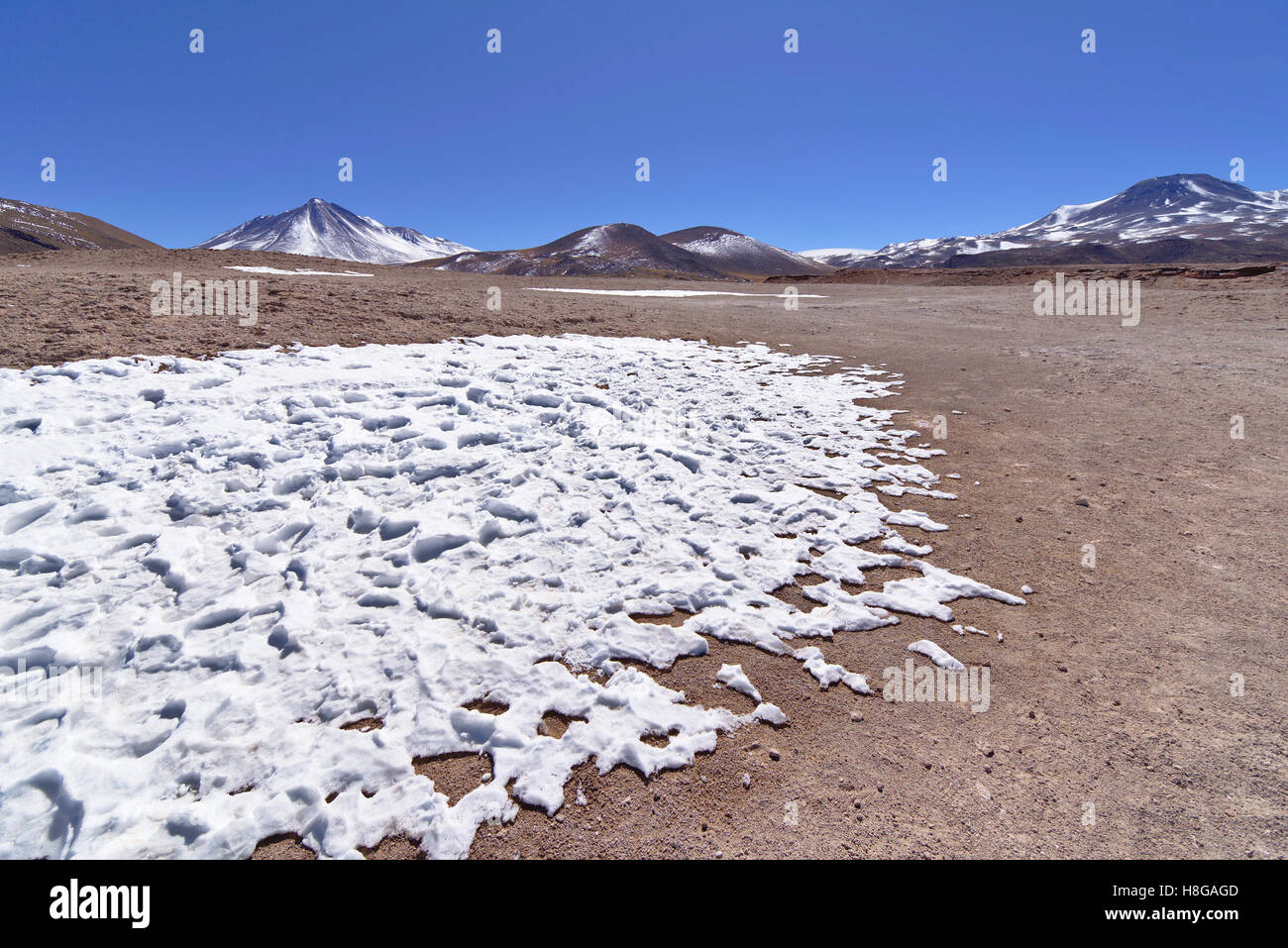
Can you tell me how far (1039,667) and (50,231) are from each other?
244m

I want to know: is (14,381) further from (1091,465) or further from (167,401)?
(1091,465)

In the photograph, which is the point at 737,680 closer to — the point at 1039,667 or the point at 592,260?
the point at 1039,667

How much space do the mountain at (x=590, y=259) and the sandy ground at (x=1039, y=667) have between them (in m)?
139

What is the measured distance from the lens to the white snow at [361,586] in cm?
315

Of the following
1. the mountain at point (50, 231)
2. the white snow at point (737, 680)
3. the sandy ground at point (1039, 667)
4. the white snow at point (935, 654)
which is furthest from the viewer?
the mountain at point (50, 231)

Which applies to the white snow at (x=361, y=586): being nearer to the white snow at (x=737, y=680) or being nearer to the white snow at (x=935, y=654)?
the white snow at (x=737, y=680)

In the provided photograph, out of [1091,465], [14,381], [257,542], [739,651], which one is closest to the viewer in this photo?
[739,651]

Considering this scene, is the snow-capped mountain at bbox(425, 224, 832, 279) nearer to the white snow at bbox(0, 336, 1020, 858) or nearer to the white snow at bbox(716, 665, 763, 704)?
the white snow at bbox(0, 336, 1020, 858)

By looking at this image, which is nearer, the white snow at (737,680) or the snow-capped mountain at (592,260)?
the white snow at (737,680)

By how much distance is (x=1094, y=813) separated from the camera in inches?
118

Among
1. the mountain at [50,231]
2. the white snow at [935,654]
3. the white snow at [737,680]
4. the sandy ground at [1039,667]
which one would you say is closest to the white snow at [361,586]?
the white snow at [737,680]

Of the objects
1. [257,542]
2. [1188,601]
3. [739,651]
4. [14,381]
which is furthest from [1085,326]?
[14,381]
